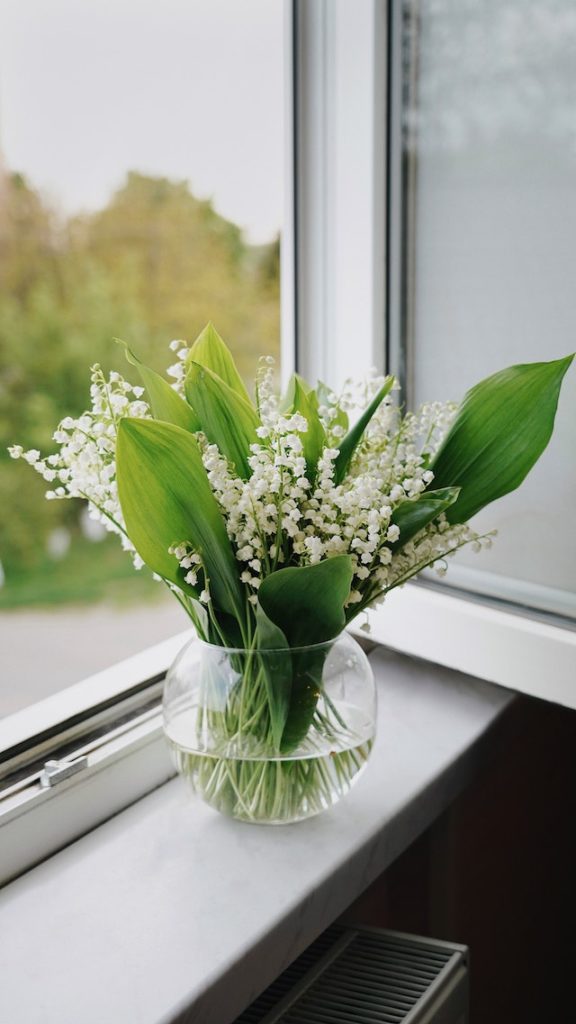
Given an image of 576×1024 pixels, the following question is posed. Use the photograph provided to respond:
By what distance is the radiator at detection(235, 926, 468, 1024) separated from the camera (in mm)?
819

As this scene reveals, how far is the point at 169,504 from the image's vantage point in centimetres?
68

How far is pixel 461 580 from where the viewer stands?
40.1 inches

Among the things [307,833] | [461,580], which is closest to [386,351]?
[461,580]

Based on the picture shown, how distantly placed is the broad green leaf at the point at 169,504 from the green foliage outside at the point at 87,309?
17.5 inches

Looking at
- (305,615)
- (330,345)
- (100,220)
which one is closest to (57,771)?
(305,615)

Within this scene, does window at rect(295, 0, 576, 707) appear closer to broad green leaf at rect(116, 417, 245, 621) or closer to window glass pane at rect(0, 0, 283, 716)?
window glass pane at rect(0, 0, 283, 716)

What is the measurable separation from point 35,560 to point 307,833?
716 millimetres

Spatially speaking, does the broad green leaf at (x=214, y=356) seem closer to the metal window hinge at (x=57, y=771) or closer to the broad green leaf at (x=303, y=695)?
the broad green leaf at (x=303, y=695)

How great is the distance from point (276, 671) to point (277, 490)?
0.16m

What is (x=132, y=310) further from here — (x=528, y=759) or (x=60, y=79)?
(x=528, y=759)

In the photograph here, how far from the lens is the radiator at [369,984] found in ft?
2.69

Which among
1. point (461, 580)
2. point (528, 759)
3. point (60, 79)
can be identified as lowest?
point (528, 759)

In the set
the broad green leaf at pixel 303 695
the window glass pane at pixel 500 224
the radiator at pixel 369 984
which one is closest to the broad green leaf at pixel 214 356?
the broad green leaf at pixel 303 695

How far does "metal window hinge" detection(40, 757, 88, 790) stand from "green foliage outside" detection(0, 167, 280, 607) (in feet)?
1.37
